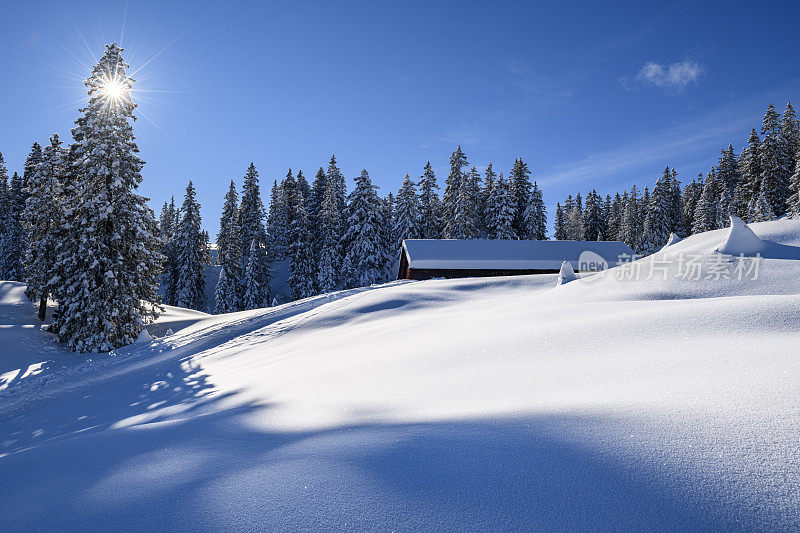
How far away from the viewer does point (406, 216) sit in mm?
45438

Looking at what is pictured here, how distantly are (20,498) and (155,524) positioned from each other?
4.82ft

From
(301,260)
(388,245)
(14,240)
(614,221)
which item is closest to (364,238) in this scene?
(388,245)

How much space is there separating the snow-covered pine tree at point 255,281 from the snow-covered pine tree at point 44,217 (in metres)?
19.5

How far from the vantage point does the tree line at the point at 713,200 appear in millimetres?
44656

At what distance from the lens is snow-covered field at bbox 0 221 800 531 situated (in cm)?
193

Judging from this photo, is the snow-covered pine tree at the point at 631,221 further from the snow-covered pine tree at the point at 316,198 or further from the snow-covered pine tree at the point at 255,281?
the snow-covered pine tree at the point at 255,281

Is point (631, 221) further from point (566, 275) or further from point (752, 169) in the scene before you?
point (566, 275)

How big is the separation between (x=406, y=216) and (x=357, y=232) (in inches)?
244

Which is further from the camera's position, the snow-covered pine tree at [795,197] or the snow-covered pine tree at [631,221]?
the snow-covered pine tree at [631,221]

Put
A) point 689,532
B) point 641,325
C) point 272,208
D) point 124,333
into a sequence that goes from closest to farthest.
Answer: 1. point 689,532
2. point 641,325
3. point 124,333
4. point 272,208

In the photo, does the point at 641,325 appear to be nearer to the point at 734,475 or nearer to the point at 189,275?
the point at 734,475

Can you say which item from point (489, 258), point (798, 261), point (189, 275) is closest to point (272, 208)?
point (189, 275)

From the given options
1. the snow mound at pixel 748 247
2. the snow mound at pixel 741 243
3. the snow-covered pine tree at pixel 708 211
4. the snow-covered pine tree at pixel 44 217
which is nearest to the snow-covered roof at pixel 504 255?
the snow mound at pixel 748 247

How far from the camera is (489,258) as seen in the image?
3148 cm
